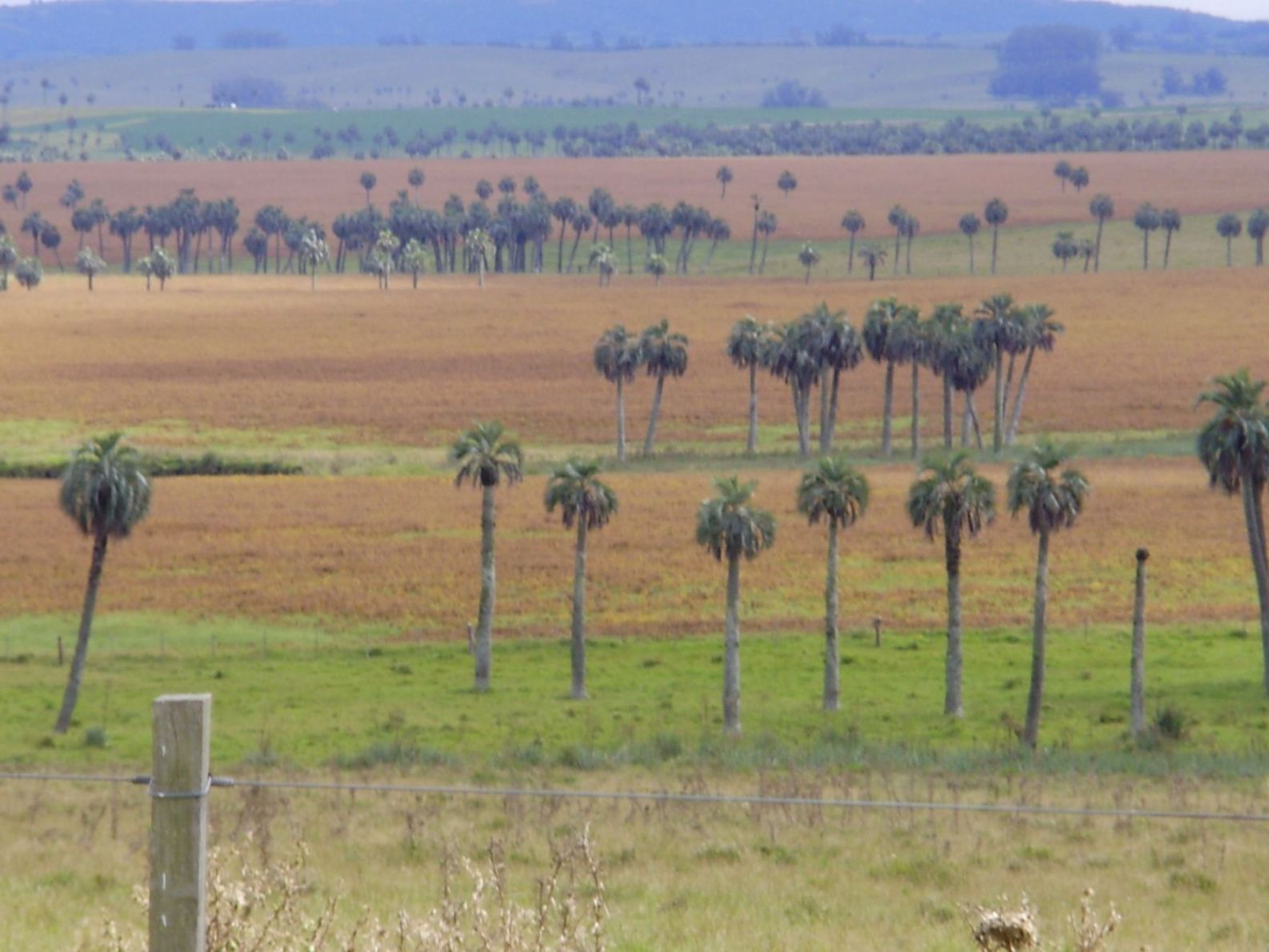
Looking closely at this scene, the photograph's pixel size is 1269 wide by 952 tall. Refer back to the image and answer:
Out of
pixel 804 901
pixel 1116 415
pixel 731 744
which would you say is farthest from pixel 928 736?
pixel 1116 415

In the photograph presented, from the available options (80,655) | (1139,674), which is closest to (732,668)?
(1139,674)

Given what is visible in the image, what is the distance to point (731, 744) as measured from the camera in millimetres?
44250

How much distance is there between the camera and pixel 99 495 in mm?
48594

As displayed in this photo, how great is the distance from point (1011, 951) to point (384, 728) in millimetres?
37923

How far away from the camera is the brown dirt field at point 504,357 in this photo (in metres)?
118

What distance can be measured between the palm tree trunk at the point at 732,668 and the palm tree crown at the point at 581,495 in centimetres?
606

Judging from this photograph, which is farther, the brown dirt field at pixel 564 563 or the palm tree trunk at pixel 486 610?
the brown dirt field at pixel 564 563

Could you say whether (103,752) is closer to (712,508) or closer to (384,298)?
(712,508)

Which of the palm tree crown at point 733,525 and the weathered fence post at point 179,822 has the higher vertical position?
the weathered fence post at point 179,822

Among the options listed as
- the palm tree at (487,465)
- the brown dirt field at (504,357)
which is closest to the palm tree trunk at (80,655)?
the palm tree at (487,465)

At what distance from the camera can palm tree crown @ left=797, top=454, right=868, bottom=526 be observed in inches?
2095

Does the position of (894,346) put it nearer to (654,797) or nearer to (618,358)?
(618,358)

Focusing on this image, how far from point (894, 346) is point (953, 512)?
5337 centimetres

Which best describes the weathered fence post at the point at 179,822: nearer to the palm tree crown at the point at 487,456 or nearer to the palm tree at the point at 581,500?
the palm tree at the point at 581,500
